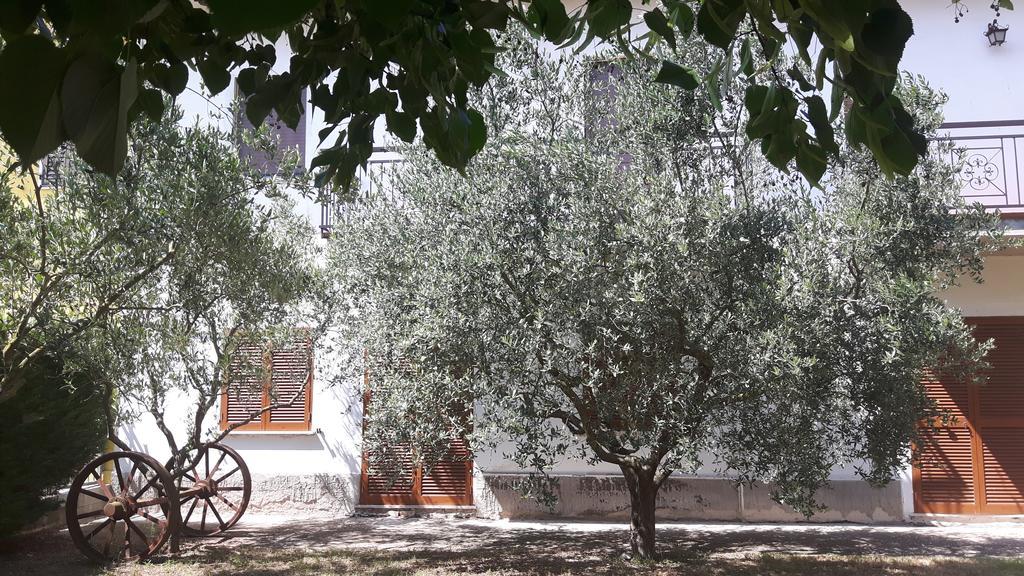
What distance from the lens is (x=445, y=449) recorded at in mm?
8273

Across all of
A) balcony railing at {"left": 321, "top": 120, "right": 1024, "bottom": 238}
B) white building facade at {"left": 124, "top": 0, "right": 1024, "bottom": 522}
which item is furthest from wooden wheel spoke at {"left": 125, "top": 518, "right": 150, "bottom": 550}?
balcony railing at {"left": 321, "top": 120, "right": 1024, "bottom": 238}

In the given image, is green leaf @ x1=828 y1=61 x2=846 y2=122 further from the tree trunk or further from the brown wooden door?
the brown wooden door

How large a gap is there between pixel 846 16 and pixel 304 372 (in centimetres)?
1126

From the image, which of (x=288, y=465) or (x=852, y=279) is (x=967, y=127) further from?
(x=288, y=465)

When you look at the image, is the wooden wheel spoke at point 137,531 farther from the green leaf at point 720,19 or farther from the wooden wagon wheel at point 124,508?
the green leaf at point 720,19

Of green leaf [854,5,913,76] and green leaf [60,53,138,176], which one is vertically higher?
green leaf [854,5,913,76]

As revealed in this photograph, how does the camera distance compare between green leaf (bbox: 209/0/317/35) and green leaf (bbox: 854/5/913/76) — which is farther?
green leaf (bbox: 854/5/913/76)

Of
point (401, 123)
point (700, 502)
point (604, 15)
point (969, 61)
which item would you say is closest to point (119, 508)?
point (700, 502)

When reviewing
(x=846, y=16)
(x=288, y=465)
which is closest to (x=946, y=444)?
(x=288, y=465)

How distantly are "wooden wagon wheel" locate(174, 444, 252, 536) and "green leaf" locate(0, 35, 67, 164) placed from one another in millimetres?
9243

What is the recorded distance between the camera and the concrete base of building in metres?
10.7

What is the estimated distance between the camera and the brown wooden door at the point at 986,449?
10.7 m

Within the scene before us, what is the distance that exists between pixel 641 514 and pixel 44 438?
6267mm

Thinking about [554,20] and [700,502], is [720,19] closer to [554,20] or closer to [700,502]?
[554,20]
